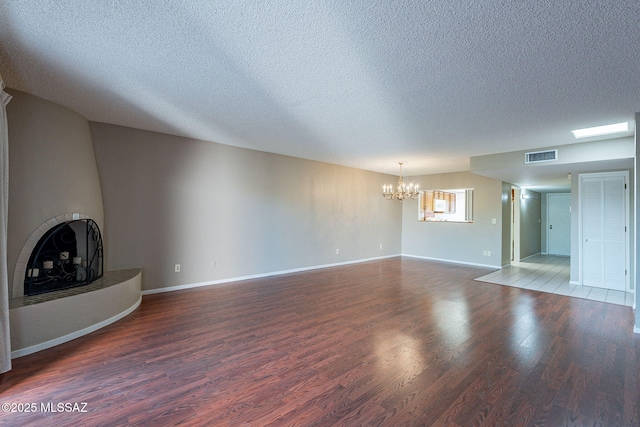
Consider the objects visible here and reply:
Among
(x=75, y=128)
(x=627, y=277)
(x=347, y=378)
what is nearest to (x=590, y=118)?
(x=627, y=277)

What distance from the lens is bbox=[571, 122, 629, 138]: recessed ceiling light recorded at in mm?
3907

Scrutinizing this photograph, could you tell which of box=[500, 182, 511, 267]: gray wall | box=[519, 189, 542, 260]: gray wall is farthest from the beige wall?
box=[519, 189, 542, 260]: gray wall

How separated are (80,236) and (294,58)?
354cm

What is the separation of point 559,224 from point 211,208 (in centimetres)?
1132

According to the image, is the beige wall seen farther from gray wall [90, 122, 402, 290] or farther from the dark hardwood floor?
the dark hardwood floor

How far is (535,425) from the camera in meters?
1.77

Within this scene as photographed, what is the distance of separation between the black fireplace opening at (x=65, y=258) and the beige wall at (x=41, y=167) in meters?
0.16

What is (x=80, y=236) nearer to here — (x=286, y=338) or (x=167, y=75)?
(x=167, y=75)

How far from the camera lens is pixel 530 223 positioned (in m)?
9.30

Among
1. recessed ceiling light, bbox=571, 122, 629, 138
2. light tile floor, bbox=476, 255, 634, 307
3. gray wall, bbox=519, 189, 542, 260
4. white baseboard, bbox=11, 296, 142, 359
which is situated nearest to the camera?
white baseboard, bbox=11, 296, 142, 359

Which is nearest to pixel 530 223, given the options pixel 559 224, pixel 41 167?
pixel 559 224

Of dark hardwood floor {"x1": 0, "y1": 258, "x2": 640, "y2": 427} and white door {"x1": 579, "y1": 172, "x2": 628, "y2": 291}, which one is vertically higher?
white door {"x1": 579, "y1": 172, "x2": 628, "y2": 291}

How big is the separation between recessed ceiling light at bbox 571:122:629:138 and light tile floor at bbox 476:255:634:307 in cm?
255

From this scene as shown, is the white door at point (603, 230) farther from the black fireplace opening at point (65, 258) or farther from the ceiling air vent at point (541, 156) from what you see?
the black fireplace opening at point (65, 258)
